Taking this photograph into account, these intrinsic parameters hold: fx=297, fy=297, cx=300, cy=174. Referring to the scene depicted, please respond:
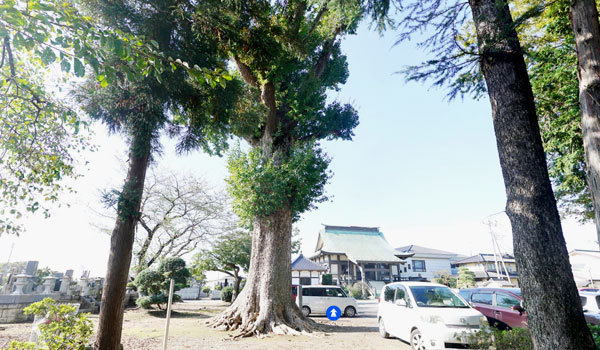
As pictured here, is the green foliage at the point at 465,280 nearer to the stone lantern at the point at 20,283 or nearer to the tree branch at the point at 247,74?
the tree branch at the point at 247,74

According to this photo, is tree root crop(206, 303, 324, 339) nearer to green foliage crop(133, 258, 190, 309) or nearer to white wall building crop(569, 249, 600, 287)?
green foliage crop(133, 258, 190, 309)

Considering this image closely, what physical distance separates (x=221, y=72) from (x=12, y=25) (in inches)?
69.6

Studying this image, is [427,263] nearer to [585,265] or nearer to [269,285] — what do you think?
[585,265]

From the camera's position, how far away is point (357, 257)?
1177 inches

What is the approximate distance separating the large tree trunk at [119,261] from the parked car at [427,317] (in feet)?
21.3

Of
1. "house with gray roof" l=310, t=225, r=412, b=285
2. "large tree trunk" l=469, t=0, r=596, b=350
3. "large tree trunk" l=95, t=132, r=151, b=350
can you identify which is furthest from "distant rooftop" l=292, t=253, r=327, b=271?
"large tree trunk" l=469, t=0, r=596, b=350

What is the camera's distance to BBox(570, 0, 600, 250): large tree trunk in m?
3.75

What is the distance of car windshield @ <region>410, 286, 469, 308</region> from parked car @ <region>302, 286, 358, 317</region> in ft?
29.2

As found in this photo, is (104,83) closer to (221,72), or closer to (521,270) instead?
(221,72)

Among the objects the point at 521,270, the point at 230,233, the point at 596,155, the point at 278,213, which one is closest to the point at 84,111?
the point at 278,213

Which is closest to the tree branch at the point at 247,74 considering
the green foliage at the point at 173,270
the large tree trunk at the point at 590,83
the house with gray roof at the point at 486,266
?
the large tree trunk at the point at 590,83

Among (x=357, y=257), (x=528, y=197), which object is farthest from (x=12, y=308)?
(x=357, y=257)

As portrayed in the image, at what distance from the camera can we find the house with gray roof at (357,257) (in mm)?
30266

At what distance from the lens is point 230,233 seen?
2336 centimetres
